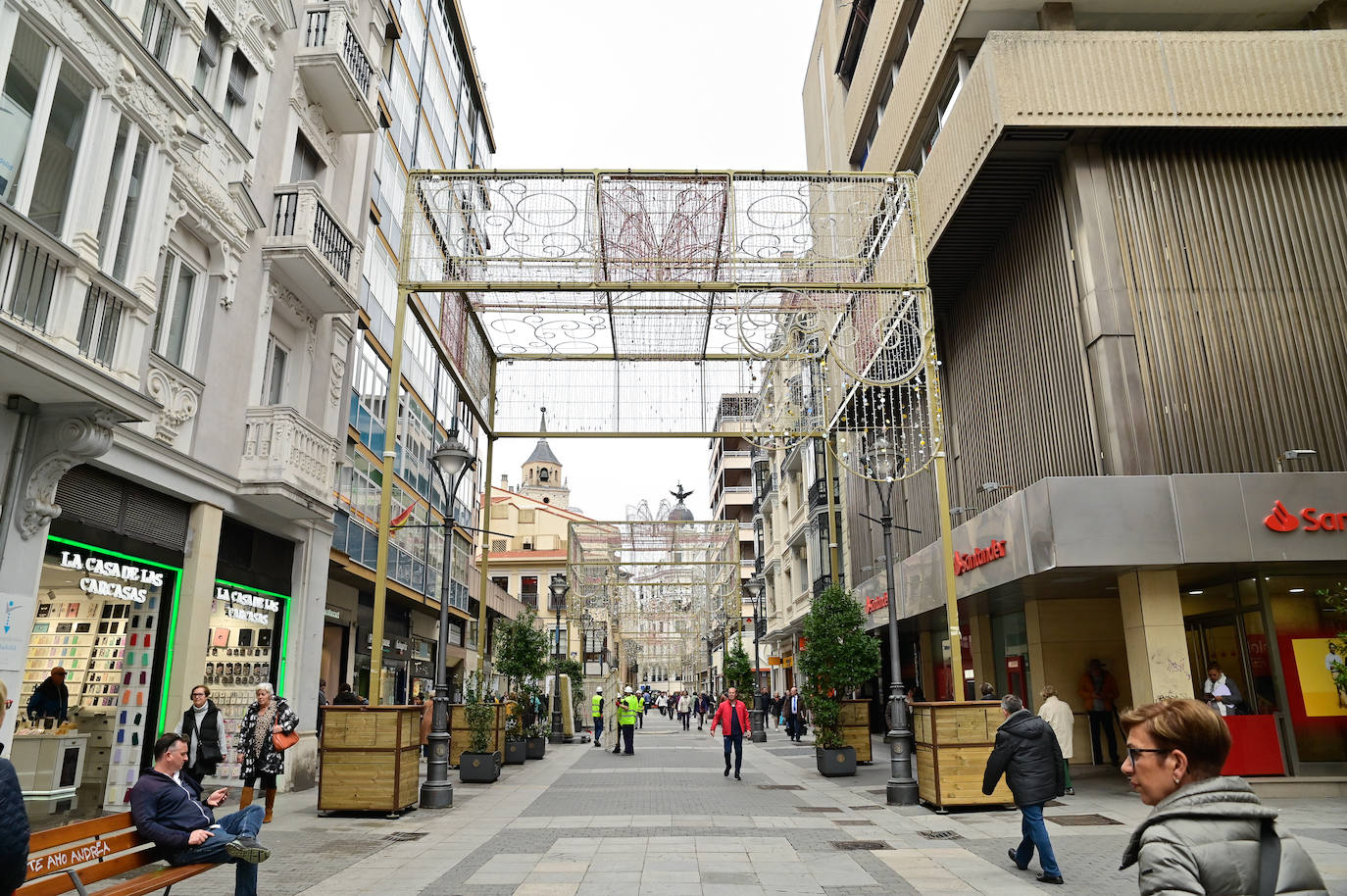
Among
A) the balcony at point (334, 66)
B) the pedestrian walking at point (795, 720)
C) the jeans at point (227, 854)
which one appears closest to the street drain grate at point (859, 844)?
the jeans at point (227, 854)

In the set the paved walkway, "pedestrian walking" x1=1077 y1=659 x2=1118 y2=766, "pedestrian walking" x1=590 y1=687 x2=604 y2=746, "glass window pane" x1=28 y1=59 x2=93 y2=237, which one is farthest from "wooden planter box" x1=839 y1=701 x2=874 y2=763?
"glass window pane" x1=28 y1=59 x2=93 y2=237

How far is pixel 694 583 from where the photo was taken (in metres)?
33.8

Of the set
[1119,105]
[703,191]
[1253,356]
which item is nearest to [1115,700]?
[1253,356]

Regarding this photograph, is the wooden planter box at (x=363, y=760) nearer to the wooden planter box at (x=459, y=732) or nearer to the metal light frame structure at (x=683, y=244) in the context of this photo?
the metal light frame structure at (x=683, y=244)

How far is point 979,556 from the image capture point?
1602 centimetres

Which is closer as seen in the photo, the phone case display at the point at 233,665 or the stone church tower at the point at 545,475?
the phone case display at the point at 233,665

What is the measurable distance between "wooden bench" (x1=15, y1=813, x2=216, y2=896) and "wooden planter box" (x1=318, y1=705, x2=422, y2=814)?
587cm

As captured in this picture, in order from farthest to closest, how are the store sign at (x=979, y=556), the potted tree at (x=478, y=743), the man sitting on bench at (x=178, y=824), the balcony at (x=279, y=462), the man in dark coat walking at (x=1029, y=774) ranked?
the potted tree at (x=478, y=743) < the store sign at (x=979, y=556) < the balcony at (x=279, y=462) < the man in dark coat walking at (x=1029, y=774) < the man sitting on bench at (x=178, y=824)

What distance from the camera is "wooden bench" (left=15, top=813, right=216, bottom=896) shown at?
16.3 feet

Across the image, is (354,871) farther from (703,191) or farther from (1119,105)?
(1119,105)

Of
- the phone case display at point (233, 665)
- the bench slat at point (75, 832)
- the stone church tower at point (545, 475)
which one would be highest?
the stone church tower at point (545, 475)

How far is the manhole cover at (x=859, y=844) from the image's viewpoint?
9438 millimetres

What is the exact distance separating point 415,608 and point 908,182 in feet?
70.0

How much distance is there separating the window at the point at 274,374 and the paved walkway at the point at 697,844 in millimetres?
6691
